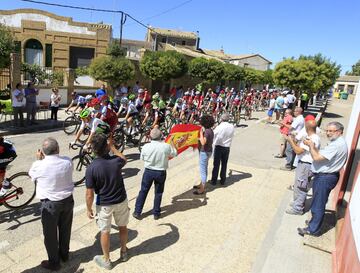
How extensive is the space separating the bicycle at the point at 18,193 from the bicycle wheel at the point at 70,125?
6.35 m

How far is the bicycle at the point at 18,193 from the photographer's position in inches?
225

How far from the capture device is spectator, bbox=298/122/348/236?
4805 mm

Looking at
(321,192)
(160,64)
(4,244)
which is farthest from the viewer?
(160,64)

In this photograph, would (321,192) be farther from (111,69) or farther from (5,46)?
(111,69)

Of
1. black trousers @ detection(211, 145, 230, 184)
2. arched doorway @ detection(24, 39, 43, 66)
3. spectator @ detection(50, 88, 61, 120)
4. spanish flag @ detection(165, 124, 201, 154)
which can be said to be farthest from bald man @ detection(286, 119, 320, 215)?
arched doorway @ detection(24, 39, 43, 66)

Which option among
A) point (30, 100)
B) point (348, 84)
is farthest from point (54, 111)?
point (348, 84)

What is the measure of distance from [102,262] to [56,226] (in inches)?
31.3

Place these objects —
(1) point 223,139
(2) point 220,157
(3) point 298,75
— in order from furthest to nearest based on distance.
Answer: (3) point 298,75
(2) point 220,157
(1) point 223,139

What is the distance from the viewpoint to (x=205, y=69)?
1144 inches

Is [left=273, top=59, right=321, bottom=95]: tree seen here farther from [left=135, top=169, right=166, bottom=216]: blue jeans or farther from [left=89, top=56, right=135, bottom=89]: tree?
[left=135, top=169, right=166, bottom=216]: blue jeans

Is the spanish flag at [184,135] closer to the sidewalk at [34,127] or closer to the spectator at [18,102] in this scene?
the sidewalk at [34,127]

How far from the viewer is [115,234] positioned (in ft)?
17.2

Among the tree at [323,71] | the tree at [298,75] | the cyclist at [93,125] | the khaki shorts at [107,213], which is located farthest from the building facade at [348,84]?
the khaki shorts at [107,213]

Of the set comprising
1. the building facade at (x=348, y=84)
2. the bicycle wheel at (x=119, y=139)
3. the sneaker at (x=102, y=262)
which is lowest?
the sneaker at (x=102, y=262)
